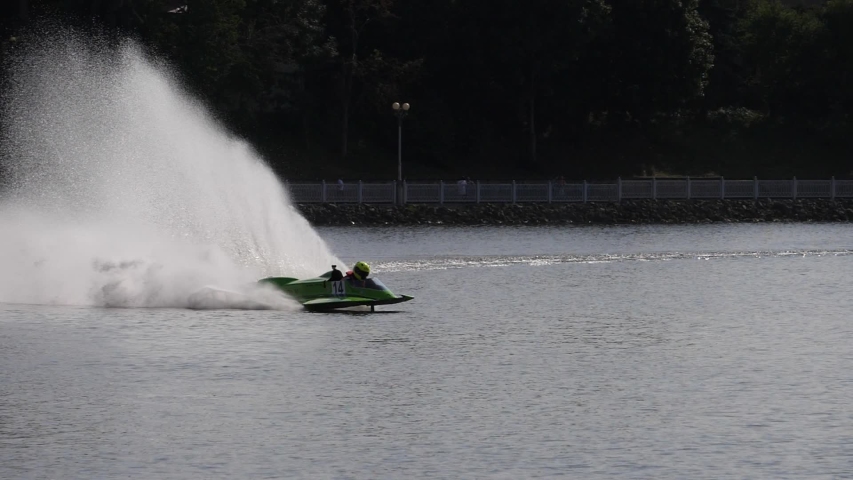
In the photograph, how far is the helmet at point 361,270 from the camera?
3605 centimetres

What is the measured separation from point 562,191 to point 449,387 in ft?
192

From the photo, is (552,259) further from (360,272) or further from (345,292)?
(360,272)

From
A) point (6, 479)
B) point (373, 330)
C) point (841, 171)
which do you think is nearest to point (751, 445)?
point (6, 479)

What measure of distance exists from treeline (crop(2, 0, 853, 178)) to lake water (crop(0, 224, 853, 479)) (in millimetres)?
43669

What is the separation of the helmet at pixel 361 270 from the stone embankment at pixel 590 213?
1641 inches

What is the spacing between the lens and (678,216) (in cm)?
8575

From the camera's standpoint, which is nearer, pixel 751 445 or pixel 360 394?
pixel 751 445

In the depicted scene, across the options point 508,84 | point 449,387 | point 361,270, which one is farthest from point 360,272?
point 508,84

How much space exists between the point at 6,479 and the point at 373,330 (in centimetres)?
1549

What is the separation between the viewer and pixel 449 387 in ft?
89.6

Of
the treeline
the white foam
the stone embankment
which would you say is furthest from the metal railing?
the treeline

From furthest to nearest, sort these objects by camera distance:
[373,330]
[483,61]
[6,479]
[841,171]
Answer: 1. [841,171]
2. [483,61]
3. [373,330]
4. [6,479]

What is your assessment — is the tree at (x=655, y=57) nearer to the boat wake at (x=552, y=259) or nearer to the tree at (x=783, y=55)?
the tree at (x=783, y=55)

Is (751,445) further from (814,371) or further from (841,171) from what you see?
(841,171)
